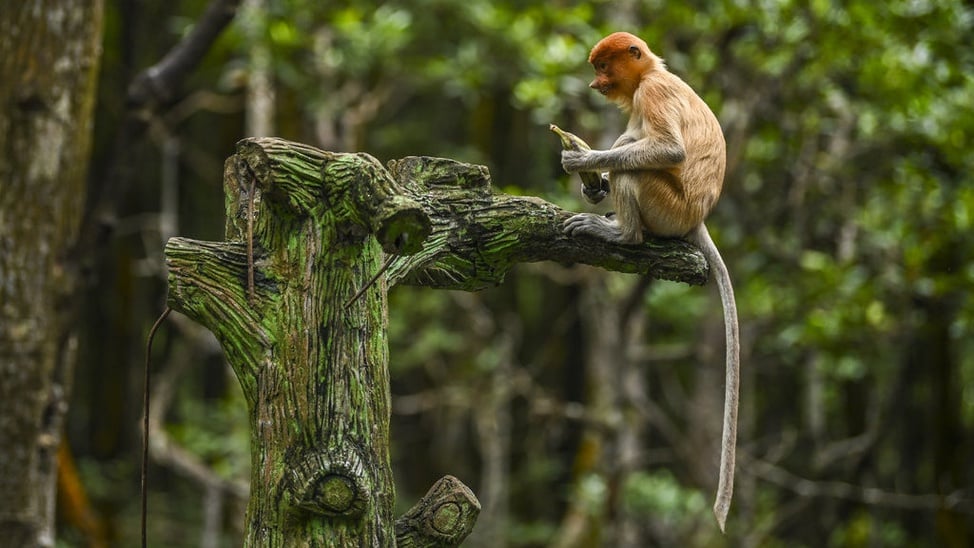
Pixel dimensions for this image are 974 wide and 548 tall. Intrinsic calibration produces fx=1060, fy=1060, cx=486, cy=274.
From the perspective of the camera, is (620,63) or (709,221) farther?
(709,221)

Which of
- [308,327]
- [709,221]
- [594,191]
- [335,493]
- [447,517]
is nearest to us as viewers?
[335,493]

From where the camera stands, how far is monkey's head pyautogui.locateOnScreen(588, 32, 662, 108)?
372 centimetres

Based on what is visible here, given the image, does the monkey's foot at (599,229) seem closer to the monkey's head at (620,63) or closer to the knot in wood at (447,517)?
the monkey's head at (620,63)

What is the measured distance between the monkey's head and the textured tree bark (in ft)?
4.16

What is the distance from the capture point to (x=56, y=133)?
474 centimetres

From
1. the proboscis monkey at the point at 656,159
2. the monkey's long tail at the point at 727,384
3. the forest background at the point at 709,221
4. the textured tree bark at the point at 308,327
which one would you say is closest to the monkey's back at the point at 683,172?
the proboscis monkey at the point at 656,159

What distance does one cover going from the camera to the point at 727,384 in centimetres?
332

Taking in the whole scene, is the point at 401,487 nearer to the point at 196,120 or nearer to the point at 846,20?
the point at 196,120

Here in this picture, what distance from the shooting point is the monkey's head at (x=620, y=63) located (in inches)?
147

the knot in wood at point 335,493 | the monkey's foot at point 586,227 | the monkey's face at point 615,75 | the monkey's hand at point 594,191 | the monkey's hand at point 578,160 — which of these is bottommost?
the knot in wood at point 335,493

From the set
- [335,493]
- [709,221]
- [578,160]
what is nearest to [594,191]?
[578,160]

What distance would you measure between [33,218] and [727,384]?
313cm

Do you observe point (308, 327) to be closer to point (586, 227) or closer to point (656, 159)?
point (586, 227)

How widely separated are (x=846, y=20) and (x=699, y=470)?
353cm
